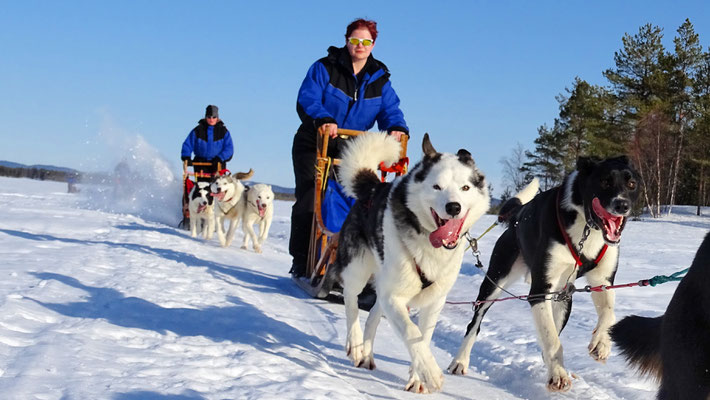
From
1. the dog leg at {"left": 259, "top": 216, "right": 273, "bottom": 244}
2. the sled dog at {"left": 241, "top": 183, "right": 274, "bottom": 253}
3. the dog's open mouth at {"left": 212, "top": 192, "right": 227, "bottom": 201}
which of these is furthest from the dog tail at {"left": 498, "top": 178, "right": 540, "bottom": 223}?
the dog's open mouth at {"left": 212, "top": 192, "right": 227, "bottom": 201}

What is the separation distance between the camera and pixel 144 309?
13.6 ft

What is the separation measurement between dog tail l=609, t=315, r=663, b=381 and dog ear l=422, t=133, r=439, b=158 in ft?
5.26

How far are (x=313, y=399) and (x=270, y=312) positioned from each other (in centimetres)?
220

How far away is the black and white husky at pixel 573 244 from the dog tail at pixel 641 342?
120cm

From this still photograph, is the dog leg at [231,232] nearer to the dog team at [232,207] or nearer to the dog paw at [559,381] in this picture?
the dog team at [232,207]

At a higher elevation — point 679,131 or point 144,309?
point 679,131

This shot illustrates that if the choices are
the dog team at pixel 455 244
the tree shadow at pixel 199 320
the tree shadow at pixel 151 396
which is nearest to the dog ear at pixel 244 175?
the tree shadow at pixel 199 320

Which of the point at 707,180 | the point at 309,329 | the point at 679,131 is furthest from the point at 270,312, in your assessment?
the point at 707,180

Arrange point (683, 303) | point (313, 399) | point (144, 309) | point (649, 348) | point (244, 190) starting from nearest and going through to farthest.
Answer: point (683, 303) < point (649, 348) < point (313, 399) < point (144, 309) < point (244, 190)

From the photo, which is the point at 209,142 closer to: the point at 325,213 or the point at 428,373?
the point at 325,213

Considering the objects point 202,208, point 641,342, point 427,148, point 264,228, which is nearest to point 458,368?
point 427,148

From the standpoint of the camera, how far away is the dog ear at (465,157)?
11.1 feet

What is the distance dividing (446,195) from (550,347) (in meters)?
0.92

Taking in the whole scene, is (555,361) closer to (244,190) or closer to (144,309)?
(144,309)
